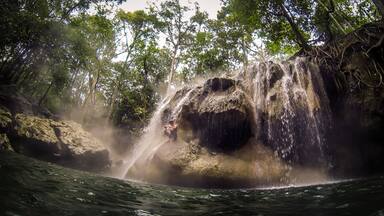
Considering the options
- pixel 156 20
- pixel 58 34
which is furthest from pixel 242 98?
pixel 156 20

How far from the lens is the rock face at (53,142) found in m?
14.1

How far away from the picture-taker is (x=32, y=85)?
33906 millimetres

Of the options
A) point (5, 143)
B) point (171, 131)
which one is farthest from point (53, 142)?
point (171, 131)

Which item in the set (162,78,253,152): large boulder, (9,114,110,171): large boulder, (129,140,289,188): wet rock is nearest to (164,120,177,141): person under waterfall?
(162,78,253,152): large boulder

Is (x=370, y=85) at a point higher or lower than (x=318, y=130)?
higher

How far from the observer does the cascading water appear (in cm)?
1126

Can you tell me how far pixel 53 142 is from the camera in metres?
15.2

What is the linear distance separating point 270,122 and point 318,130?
2012mm

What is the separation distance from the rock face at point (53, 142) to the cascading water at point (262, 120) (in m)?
5.06

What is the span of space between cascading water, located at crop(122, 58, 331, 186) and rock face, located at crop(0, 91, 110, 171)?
5.06 metres

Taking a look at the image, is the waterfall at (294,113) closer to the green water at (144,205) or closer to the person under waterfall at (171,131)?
the person under waterfall at (171,131)

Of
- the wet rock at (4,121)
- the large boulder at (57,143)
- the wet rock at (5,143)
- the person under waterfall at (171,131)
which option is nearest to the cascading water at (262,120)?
the person under waterfall at (171,131)

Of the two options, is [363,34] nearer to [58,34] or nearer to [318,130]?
[318,130]

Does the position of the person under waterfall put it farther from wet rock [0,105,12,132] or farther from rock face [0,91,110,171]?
wet rock [0,105,12,132]
